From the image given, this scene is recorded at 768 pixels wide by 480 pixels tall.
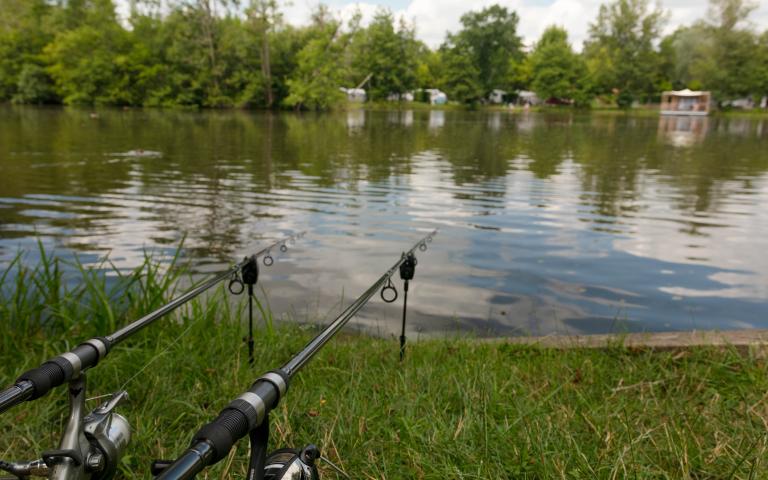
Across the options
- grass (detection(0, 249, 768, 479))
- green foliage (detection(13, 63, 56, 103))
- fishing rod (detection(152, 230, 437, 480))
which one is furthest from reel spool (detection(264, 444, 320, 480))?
green foliage (detection(13, 63, 56, 103))

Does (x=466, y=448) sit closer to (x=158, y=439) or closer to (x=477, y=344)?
(x=158, y=439)

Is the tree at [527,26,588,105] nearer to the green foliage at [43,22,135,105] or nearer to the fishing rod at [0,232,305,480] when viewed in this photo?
the green foliage at [43,22,135,105]

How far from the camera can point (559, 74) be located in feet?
313

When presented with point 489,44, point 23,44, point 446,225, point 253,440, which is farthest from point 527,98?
point 253,440

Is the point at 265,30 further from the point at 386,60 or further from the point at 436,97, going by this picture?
the point at 436,97

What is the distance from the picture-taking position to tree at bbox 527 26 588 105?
3735 inches

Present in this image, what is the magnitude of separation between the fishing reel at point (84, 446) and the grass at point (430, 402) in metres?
0.86

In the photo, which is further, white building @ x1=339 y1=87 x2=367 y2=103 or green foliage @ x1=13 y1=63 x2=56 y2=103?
white building @ x1=339 y1=87 x2=367 y2=103

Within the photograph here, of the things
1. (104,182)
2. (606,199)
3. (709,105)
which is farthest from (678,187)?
(709,105)

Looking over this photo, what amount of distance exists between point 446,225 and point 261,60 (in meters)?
60.5

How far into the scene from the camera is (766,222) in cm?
1167

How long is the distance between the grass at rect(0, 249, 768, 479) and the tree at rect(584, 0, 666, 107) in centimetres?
9935

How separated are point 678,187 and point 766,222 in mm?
4713

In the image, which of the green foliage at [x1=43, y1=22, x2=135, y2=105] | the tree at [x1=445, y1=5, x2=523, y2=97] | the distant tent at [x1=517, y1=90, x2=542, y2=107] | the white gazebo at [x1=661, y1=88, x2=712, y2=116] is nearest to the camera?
the green foliage at [x1=43, y1=22, x2=135, y2=105]
